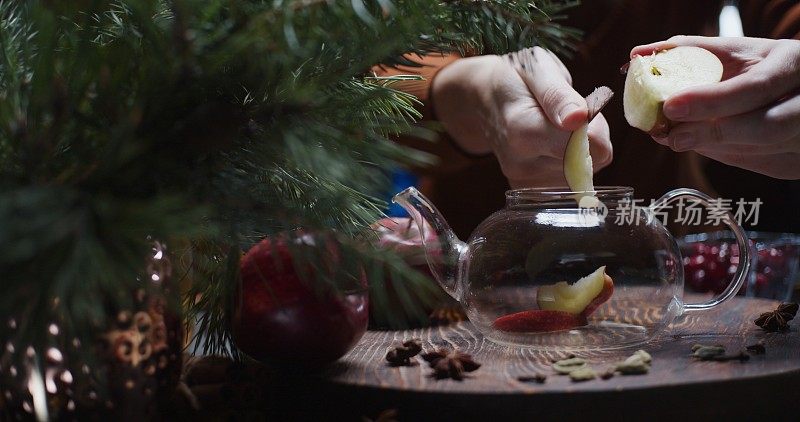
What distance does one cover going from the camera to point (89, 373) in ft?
0.81

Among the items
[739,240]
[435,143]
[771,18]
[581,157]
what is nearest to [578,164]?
[581,157]

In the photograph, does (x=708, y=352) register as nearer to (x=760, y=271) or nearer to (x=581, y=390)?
(x=581, y=390)

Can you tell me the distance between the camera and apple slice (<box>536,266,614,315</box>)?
0.43 metres

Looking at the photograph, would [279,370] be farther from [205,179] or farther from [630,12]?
[630,12]

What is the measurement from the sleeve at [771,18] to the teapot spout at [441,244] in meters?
0.67

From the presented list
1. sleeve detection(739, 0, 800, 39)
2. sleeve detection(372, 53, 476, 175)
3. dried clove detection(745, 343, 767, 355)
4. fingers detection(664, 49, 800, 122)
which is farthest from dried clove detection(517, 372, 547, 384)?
sleeve detection(739, 0, 800, 39)

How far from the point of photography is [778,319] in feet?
1.49

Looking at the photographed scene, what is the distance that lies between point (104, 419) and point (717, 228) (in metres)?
1.01

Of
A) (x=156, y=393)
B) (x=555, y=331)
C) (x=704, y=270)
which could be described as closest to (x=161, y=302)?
(x=156, y=393)

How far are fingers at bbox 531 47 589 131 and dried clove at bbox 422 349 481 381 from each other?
7.0 inches

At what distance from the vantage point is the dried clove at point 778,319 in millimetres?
452

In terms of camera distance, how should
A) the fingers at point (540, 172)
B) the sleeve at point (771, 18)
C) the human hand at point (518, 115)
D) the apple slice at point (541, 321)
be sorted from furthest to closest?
the sleeve at point (771, 18) → the fingers at point (540, 172) → the human hand at point (518, 115) → the apple slice at point (541, 321)

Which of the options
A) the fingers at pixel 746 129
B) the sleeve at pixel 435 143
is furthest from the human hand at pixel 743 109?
the sleeve at pixel 435 143

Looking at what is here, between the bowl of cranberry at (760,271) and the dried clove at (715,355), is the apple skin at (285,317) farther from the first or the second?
the bowl of cranberry at (760,271)
